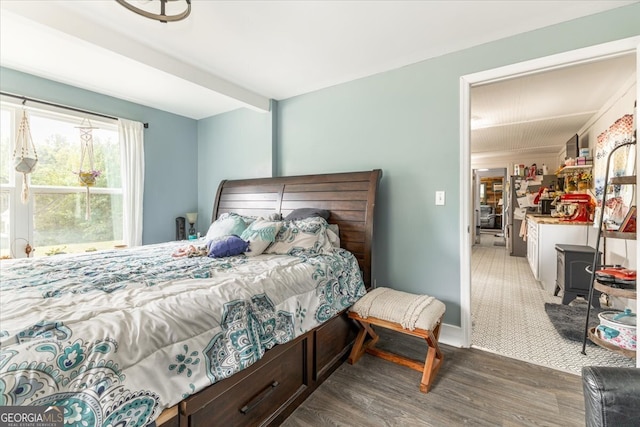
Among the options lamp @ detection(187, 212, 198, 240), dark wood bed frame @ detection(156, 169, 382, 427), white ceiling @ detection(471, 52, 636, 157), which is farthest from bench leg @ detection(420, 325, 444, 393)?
lamp @ detection(187, 212, 198, 240)

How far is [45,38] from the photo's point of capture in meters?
2.15

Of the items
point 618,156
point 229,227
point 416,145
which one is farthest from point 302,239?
point 618,156

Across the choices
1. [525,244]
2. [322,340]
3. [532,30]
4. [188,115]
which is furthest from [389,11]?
[525,244]

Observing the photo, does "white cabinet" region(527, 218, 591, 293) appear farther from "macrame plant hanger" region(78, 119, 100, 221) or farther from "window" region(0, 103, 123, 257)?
"macrame plant hanger" region(78, 119, 100, 221)

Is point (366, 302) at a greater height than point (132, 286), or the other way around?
point (132, 286)

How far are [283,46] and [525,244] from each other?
6063 millimetres

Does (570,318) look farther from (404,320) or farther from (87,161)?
(87,161)

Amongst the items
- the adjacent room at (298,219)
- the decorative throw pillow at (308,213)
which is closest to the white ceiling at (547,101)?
the adjacent room at (298,219)

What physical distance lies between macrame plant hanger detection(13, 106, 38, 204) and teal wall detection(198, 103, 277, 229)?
1.78m

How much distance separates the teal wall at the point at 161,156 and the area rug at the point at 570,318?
4.42 meters

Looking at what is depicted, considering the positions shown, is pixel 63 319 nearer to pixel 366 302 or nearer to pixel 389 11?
pixel 366 302

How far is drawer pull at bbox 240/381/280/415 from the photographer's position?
1.36 m

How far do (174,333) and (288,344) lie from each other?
0.68 meters

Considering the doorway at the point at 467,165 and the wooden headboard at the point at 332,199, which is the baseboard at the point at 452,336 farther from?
the wooden headboard at the point at 332,199
